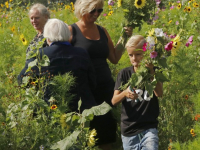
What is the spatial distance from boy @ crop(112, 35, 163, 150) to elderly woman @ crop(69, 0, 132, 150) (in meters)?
0.53

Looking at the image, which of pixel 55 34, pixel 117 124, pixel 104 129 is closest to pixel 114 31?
pixel 117 124

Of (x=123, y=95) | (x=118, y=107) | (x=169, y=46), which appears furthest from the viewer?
(x=118, y=107)

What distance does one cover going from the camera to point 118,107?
4.04 meters

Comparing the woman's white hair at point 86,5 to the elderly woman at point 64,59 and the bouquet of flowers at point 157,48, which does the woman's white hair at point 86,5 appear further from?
the bouquet of flowers at point 157,48

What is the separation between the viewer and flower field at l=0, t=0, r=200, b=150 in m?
2.42

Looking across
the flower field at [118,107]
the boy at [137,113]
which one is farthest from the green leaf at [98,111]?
the boy at [137,113]

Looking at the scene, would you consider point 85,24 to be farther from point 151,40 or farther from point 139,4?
point 151,40

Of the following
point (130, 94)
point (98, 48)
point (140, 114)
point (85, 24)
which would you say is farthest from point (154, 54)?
point (85, 24)

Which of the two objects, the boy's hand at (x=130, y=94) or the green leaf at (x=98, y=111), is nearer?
the green leaf at (x=98, y=111)

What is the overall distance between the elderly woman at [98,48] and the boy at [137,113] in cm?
53

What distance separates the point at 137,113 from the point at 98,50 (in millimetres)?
785

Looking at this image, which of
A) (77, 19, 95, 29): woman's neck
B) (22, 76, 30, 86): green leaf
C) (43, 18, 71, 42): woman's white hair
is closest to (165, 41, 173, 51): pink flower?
(43, 18, 71, 42): woman's white hair

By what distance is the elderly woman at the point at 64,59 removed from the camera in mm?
2992

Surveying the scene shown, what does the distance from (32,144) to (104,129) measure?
1396mm
